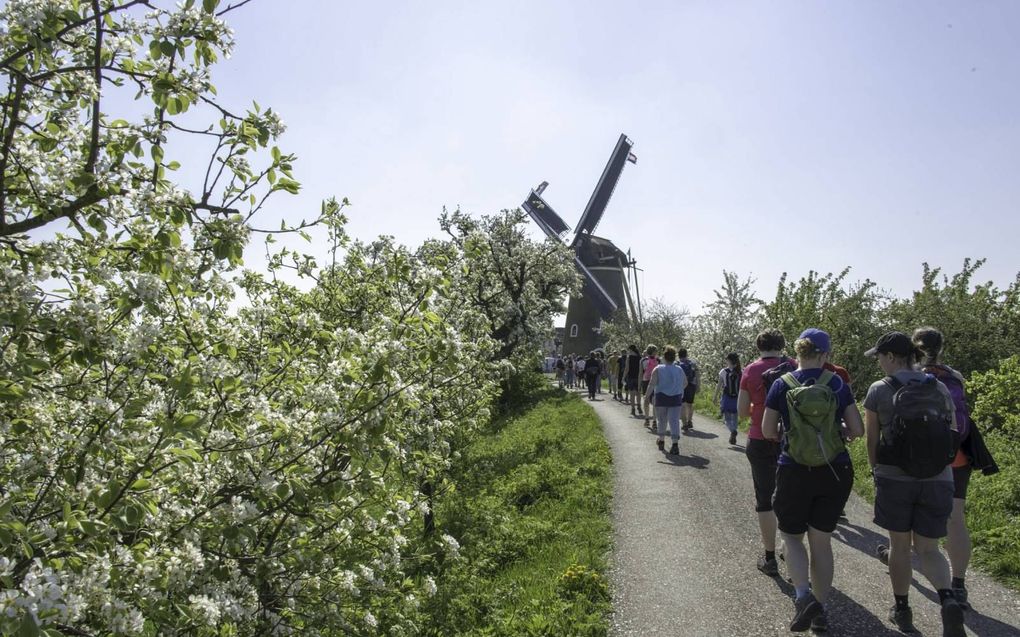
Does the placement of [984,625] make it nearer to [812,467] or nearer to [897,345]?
[812,467]

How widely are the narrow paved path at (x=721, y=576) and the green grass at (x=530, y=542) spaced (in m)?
0.31

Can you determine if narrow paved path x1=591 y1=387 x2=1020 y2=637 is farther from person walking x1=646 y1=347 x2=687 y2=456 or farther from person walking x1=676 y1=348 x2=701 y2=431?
person walking x1=676 y1=348 x2=701 y2=431

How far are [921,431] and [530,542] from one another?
4.85 metres

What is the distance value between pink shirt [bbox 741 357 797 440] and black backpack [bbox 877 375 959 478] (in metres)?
1.55

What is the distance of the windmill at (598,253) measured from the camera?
51.0m

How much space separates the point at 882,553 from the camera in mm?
6715

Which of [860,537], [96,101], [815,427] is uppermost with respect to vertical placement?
[96,101]

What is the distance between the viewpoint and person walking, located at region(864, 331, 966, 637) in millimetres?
4922

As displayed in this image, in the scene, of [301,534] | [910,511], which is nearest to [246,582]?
[301,534]

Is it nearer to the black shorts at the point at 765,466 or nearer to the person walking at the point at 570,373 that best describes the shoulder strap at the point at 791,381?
the black shorts at the point at 765,466

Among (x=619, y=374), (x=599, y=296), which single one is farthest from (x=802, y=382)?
(x=599, y=296)

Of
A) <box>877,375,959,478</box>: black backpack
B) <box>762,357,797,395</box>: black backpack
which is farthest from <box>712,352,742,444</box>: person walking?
<box>877,375,959,478</box>: black backpack

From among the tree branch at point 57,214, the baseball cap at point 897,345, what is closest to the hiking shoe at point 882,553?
the baseball cap at point 897,345

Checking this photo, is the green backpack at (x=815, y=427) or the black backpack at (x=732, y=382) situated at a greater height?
the black backpack at (x=732, y=382)
